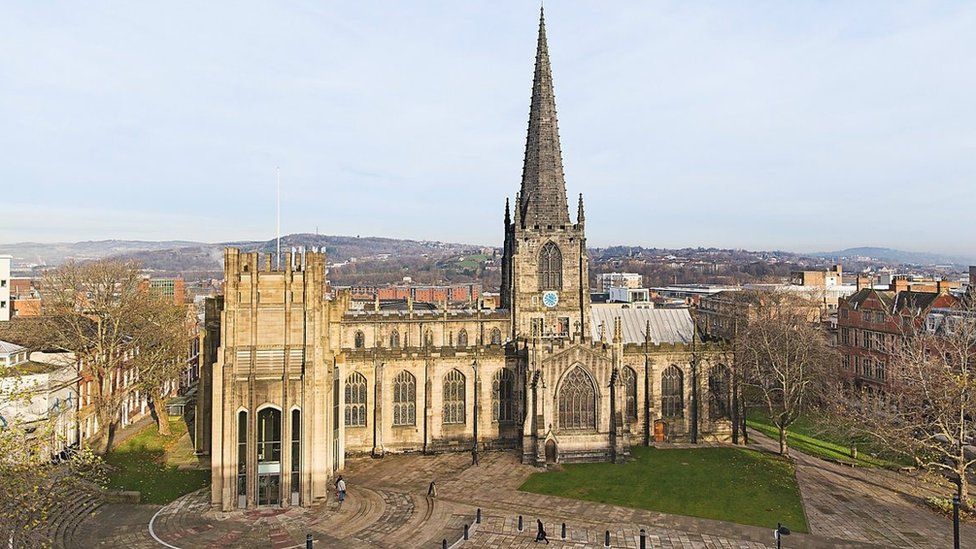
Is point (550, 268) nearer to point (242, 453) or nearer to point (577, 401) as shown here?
point (577, 401)

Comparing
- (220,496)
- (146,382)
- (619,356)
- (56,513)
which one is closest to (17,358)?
(146,382)

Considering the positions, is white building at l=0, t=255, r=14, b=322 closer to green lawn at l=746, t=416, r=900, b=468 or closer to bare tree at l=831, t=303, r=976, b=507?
green lawn at l=746, t=416, r=900, b=468

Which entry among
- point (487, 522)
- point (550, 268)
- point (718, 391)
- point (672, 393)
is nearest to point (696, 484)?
point (672, 393)

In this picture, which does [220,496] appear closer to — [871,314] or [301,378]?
[301,378]

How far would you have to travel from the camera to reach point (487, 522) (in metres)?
32.3

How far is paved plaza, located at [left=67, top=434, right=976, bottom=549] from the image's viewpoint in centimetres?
2966

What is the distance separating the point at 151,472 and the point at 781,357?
151 ft

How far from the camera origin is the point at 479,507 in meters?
34.5

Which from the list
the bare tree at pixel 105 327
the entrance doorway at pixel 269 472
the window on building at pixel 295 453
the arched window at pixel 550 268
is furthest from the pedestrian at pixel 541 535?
the bare tree at pixel 105 327

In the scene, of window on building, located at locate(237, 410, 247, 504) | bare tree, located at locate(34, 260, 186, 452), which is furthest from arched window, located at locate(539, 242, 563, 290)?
bare tree, located at locate(34, 260, 186, 452)

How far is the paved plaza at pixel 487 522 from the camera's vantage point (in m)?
29.7

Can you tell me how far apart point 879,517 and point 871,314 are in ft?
121

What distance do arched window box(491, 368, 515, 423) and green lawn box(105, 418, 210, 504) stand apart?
65.5 ft

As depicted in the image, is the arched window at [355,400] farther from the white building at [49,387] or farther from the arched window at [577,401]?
the white building at [49,387]
